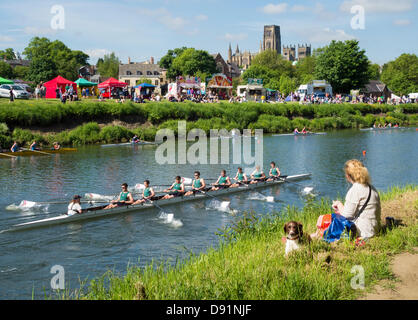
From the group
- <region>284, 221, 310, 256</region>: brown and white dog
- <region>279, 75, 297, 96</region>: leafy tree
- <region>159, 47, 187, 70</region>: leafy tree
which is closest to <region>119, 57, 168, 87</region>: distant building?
<region>159, 47, 187, 70</region>: leafy tree

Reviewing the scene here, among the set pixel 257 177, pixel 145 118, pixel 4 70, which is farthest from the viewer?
pixel 4 70

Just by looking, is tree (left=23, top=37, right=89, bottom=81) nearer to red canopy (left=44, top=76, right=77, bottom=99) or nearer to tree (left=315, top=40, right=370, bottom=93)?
red canopy (left=44, top=76, right=77, bottom=99)

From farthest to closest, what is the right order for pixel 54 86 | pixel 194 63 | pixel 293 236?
pixel 194 63 → pixel 54 86 → pixel 293 236

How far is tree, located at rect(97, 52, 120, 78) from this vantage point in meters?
123

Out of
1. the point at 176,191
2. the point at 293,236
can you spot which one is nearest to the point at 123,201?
the point at 176,191

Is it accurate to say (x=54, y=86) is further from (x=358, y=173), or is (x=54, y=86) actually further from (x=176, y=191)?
(x=358, y=173)

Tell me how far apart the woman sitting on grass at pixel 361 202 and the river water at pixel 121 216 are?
558cm

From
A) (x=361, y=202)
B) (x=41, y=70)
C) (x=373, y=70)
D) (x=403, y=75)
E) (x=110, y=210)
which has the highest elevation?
(x=373, y=70)

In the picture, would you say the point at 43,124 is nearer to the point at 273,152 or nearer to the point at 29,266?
the point at 273,152

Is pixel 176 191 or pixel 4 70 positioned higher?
pixel 4 70

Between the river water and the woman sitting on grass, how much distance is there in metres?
5.58

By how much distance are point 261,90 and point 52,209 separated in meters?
65.6

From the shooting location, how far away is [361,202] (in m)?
8.84

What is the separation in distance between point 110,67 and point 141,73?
16.6 m
